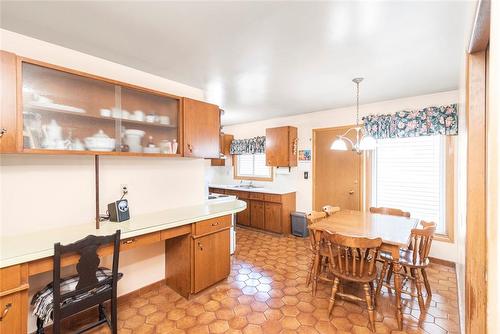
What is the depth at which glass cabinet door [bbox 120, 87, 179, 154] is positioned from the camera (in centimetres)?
223

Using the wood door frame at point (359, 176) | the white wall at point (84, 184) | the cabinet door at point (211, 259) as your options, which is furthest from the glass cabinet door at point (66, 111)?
the wood door frame at point (359, 176)

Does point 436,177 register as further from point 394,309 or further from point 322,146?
point 394,309

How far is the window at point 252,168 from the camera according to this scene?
560 cm

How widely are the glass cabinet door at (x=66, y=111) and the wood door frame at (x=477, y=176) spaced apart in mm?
2423

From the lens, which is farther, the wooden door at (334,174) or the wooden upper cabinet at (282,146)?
the wooden upper cabinet at (282,146)

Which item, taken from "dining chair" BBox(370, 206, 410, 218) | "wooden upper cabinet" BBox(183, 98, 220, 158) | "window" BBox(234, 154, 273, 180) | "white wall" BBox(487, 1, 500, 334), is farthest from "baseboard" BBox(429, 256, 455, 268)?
"white wall" BBox(487, 1, 500, 334)

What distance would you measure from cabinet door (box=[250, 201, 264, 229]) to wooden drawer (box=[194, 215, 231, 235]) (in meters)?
2.17

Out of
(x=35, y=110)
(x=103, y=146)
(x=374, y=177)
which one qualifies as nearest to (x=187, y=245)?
(x=103, y=146)

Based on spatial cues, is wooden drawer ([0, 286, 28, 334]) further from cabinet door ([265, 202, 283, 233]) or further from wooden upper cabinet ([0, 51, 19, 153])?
cabinet door ([265, 202, 283, 233])

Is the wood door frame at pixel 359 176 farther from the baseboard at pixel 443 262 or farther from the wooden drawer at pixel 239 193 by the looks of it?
the wooden drawer at pixel 239 193

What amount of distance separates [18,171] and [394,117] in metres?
4.37

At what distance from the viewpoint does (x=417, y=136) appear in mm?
3459

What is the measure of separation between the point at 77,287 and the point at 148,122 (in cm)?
147

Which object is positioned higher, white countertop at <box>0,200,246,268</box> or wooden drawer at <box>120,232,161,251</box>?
white countertop at <box>0,200,246,268</box>
